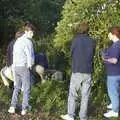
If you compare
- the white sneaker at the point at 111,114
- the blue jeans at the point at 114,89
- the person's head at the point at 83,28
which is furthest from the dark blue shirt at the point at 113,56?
the white sneaker at the point at 111,114

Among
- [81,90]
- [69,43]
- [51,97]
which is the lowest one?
[51,97]

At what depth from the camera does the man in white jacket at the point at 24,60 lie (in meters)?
8.87

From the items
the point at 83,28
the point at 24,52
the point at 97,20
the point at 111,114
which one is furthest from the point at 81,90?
the point at 97,20

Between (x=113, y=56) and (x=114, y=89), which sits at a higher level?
(x=113, y=56)

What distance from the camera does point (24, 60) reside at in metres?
8.94

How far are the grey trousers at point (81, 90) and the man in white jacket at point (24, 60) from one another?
37.9 inches

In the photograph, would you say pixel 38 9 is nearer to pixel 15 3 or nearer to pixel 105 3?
pixel 15 3

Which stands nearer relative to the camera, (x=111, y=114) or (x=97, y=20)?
(x=111, y=114)

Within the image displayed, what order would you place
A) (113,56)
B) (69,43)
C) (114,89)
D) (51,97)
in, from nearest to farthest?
(113,56), (114,89), (51,97), (69,43)

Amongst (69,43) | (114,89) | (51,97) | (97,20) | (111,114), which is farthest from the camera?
(69,43)

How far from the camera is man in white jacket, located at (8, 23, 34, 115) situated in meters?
8.87

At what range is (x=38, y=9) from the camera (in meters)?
18.0

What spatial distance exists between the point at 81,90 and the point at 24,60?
1.28 metres

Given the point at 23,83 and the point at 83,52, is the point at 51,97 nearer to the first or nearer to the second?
the point at 23,83
